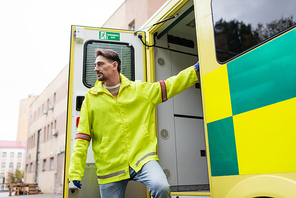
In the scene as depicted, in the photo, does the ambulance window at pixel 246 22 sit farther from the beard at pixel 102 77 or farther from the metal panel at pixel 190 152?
the metal panel at pixel 190 152

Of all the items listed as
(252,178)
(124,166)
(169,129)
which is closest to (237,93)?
(252,178)

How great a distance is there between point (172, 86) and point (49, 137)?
81.5 feet

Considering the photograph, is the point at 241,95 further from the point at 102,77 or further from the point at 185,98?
the point at 185,98

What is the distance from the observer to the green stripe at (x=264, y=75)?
1419 mm

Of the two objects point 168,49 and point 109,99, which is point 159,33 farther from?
point 109,99

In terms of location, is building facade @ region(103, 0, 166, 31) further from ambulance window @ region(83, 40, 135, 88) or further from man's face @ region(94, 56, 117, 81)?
man's face @ region(94, 56, 117, 81)

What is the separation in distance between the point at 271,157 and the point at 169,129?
71.4 inches

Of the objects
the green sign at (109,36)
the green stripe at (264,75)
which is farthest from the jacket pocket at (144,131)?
the green sign at (109,36)

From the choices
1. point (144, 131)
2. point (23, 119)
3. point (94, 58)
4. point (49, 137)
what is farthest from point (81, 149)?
point (23, 119)

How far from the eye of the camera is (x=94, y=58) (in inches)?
123

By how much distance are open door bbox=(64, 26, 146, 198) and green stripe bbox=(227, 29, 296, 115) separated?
1.55 m

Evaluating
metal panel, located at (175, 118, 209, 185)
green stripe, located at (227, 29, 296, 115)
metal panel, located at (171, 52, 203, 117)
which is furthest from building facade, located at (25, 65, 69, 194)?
green stripe, located at (227, 29, 296, 115)

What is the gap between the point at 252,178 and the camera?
Result: 156 cm

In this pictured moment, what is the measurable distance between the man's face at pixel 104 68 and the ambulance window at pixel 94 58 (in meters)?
0.63
